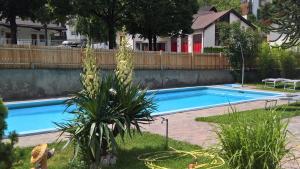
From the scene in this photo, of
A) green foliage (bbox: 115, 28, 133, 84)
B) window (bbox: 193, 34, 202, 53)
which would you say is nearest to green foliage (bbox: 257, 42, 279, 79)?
window (bbox: 193, 34, 202, 53)

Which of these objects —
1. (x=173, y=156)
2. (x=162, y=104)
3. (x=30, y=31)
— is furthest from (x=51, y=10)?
(x=173, y=156)

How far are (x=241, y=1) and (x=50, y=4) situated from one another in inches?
2620

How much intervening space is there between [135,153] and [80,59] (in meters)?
13.4

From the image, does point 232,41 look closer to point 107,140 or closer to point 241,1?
point 107,140

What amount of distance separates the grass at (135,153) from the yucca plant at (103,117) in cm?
47

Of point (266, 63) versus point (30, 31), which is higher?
point (30, 31)

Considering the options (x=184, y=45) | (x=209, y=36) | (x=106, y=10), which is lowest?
(x=184, y=45)

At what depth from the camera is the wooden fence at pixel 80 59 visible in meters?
18.6

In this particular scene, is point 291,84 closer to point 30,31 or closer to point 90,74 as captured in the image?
point 90,74

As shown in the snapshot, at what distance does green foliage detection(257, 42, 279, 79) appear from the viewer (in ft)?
87.7

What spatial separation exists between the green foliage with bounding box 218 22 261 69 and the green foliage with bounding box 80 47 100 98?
18.8m

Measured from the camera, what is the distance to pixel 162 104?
20.4 meters

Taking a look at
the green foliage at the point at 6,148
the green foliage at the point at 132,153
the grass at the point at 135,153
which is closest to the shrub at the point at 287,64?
the green foliage at the point at 132,153

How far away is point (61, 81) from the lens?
66.2 ft
